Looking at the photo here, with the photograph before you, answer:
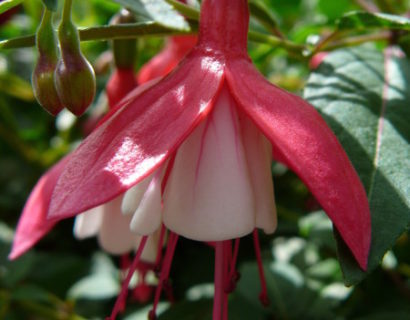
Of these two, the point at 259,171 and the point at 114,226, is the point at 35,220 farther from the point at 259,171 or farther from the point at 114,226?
the point at 259,171

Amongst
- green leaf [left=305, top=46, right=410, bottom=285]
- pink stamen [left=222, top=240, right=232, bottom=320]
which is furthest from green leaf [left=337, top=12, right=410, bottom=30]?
pink stamen [left=222, top=240, right=232, bottom=320]

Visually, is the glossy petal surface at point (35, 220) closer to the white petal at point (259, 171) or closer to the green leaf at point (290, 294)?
the white petal at point (259, 171)

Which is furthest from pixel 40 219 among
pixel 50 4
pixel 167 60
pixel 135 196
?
pixel 167 60

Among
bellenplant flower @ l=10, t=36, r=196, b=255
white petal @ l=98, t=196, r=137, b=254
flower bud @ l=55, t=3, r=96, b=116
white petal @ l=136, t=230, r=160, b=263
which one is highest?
flower bud @ l=55, t=3, r=96, b=116

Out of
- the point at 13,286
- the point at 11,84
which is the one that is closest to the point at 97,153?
the point at 13,286

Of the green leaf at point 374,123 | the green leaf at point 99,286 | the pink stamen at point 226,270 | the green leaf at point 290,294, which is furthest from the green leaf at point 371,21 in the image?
the green leaf at point 99,286

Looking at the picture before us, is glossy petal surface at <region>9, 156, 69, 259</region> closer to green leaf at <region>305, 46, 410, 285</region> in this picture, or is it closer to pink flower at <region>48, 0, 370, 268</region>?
pink flower at <region>48, 0, 370, 268</region>
